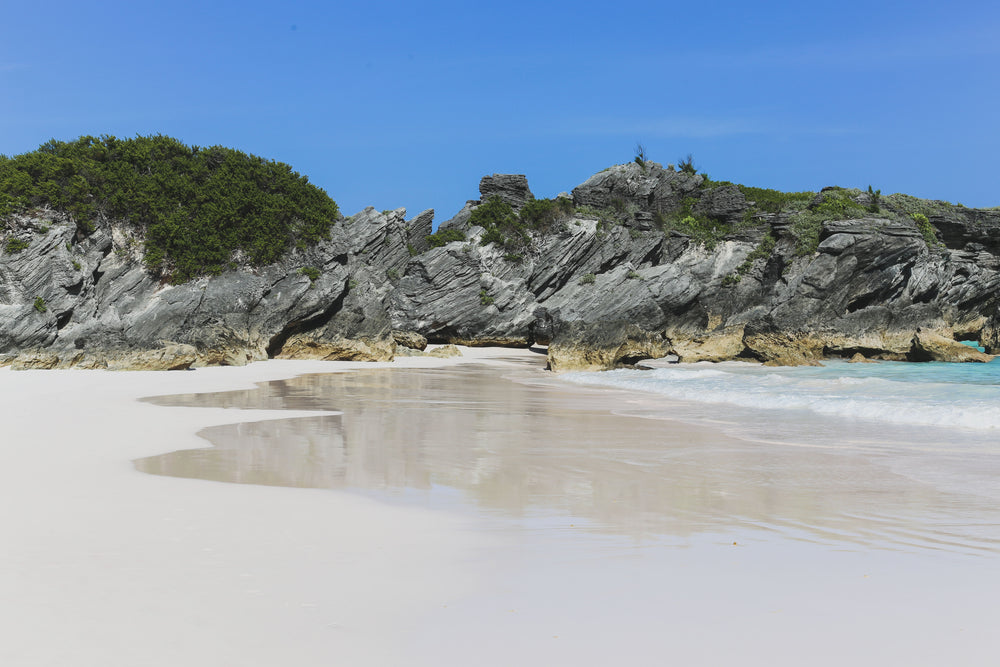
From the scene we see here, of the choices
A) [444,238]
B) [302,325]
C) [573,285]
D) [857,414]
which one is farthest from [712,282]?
[857,414]

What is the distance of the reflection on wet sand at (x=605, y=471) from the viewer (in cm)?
469

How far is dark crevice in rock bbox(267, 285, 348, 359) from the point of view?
93.1 feet

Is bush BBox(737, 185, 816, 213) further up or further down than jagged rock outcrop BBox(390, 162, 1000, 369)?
further up

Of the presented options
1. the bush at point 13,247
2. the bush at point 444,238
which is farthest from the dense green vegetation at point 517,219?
the bush at point 13,247

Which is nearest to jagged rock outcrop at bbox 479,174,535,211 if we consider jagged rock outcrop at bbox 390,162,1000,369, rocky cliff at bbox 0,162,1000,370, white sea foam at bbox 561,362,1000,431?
rocky cliff at bbox 0,162,1000,370

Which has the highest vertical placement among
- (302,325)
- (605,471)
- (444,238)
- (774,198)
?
(774,198)

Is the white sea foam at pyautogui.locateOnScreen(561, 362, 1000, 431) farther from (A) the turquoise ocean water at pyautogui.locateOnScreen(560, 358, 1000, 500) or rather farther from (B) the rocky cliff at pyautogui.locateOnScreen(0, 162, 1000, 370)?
(B) the rocky cliff at pyautogui.locateOnScreen(0, 162, 1000, 370)

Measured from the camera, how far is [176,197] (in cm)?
3023

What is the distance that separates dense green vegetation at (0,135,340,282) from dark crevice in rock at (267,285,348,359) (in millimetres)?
3536

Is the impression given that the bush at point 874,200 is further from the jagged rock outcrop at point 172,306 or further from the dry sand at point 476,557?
the dry sand at point 476,557

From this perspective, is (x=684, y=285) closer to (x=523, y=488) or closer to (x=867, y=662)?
(x=523, y=488)

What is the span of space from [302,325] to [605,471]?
24.7 meters

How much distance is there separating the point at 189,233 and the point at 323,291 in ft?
20.9

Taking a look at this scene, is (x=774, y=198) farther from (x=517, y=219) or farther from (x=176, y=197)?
(x=176, y=197)
